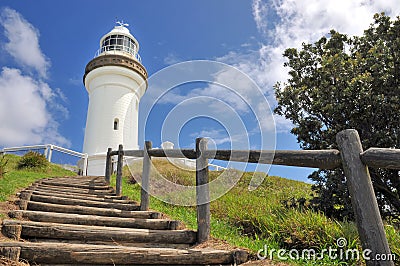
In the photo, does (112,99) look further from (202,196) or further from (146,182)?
(202,196)

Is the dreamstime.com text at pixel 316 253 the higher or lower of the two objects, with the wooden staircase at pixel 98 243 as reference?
lower

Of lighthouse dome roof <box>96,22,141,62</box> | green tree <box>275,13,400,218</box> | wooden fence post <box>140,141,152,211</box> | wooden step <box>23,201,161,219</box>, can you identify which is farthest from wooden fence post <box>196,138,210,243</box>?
lighthouse dome roof <box>96,22,141,62</box>

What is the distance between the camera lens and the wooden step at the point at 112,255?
2398 millimetres

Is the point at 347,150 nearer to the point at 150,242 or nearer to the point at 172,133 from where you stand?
the point at 150,242

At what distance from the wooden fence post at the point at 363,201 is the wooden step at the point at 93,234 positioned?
1.96 meters

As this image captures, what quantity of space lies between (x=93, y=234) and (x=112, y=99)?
15.3 metres

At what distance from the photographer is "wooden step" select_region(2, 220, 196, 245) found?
294 centimetres

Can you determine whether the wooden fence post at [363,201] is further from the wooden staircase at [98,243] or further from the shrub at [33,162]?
the shrub at [33,162]

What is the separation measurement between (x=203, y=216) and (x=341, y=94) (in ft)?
13.6

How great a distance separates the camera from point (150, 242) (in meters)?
3.39

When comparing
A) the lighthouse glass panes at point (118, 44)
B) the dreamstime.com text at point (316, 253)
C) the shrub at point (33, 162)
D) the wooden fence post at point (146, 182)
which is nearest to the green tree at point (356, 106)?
the dreamstime.com text at point (316, 253)

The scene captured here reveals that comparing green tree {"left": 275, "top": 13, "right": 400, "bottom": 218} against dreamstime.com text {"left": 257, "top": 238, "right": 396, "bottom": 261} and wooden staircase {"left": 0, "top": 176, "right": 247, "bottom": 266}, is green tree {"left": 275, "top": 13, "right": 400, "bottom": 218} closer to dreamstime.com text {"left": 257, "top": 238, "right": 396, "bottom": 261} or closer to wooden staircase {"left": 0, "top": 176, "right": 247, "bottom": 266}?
dreamstime.com text {"left": 257, "top": 238, "right": 396, "bottom": 261}

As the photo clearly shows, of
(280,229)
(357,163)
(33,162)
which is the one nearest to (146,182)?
(280,229)

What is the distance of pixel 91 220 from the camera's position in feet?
12.3
